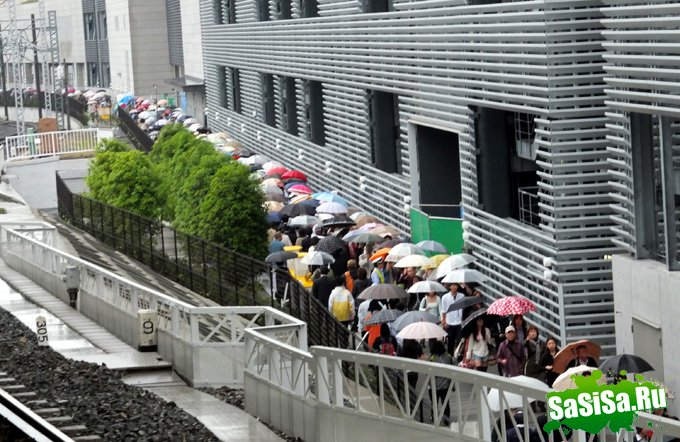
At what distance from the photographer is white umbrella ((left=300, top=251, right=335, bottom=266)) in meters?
28.1

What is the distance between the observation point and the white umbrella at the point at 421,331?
2089 cm

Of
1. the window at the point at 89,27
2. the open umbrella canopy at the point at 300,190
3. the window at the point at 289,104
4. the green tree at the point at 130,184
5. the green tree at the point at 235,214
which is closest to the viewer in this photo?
the green tree at the point at 235,214

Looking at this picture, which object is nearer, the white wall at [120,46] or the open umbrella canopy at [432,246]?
the open umbrella canopy at [432,246]

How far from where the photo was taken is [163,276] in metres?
35.3

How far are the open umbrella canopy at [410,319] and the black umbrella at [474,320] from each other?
53cm

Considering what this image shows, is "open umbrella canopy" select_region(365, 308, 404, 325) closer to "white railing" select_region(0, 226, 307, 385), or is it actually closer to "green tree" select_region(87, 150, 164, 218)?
"white railing" select_region(0, 226, 307, 385)

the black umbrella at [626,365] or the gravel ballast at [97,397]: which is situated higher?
the black umbrella at [626,365]

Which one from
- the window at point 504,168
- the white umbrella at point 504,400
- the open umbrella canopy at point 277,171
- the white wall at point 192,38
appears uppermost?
the white wall at point 192,38

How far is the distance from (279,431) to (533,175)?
36.7 feet

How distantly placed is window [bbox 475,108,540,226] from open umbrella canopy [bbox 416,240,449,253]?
1.18 meters

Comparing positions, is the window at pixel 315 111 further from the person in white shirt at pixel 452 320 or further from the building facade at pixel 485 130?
the person in white shirt at pixel 452 320

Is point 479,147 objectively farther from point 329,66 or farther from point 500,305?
point 329,66

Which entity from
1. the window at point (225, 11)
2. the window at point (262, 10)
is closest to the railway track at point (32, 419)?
the window at point (262, 10)

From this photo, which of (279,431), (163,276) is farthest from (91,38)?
(279,431)
